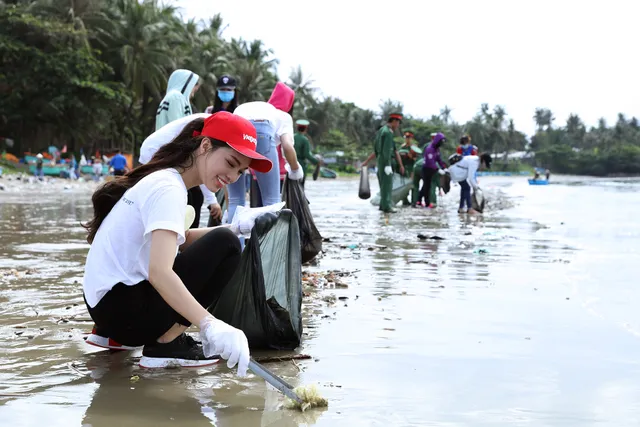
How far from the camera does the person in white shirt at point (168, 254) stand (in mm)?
2951

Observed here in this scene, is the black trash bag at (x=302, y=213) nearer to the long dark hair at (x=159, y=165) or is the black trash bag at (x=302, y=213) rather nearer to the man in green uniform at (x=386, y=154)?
the long dark hair at (x=159, y=165)

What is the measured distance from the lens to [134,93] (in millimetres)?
49250

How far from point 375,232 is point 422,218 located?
129 inches

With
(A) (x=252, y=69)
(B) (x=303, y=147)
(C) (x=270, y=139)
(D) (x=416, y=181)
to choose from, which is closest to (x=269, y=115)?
(C) (x=270, y=139)

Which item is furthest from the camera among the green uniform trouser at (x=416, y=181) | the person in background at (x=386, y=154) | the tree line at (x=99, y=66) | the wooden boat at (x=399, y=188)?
the tree line at (x=99, y=66)

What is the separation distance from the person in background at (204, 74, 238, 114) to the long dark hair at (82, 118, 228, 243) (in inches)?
128

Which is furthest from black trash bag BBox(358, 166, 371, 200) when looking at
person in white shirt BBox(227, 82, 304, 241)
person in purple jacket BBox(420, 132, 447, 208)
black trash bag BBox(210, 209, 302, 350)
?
black trash bag BBox(210, 209, 302, 350)

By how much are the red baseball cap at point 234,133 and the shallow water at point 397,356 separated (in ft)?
2.98

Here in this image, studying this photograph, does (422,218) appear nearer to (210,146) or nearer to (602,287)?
(602,287)

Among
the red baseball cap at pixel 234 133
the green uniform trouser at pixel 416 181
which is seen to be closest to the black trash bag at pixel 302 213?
the red baseball cap at pixel 234 133

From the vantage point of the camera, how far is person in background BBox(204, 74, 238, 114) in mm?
6590

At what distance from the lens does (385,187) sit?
15328 millimetres

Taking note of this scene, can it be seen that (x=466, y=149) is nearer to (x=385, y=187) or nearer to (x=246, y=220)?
(x=385, y=187)

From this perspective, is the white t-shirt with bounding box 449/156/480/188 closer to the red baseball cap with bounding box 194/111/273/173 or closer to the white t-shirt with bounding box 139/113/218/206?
the white t-shirt with bounding box 139/113/218/206
